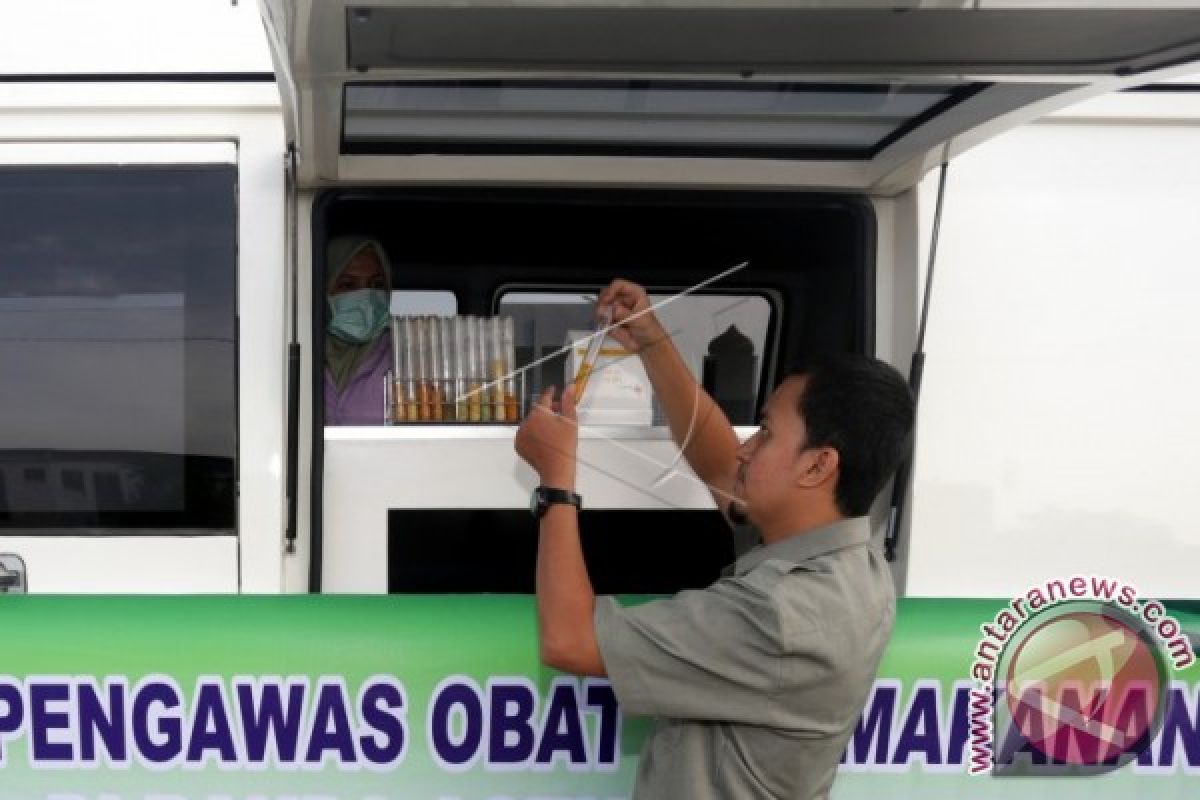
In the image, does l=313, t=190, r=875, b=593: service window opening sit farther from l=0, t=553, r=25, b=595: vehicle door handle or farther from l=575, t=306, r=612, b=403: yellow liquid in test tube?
l=0, t=553, r=25, b=595: vehicle door handle

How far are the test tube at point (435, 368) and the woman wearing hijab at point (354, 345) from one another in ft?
0.30

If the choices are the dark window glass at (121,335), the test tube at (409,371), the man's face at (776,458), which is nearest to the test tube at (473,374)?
the test tube at (409,371)

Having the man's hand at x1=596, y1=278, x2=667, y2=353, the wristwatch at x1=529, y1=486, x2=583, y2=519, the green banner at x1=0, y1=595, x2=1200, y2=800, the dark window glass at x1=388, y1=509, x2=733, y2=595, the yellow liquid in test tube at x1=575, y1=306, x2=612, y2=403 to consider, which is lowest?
the dark window glass at x1=388, y1=509, x2=733, y2=595

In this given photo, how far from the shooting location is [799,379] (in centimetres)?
156

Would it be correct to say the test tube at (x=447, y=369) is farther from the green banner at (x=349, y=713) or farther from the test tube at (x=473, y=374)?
the green banner at (x=349, y=713)

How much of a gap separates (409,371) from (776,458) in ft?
3.32

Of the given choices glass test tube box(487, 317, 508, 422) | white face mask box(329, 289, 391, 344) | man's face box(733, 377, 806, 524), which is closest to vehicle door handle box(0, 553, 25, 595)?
white face mask box(329, 289, 391, 344)

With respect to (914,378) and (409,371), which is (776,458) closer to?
(914,378)

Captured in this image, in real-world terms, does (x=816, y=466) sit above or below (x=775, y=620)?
above

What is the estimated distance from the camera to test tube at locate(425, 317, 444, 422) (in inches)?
87.9

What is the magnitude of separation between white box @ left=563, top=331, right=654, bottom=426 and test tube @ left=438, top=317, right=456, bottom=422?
0.26 m

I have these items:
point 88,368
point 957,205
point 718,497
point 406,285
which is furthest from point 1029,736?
point 406,285

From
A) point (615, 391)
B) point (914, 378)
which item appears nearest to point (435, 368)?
point (615, 391)

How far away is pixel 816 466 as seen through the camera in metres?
1.48
